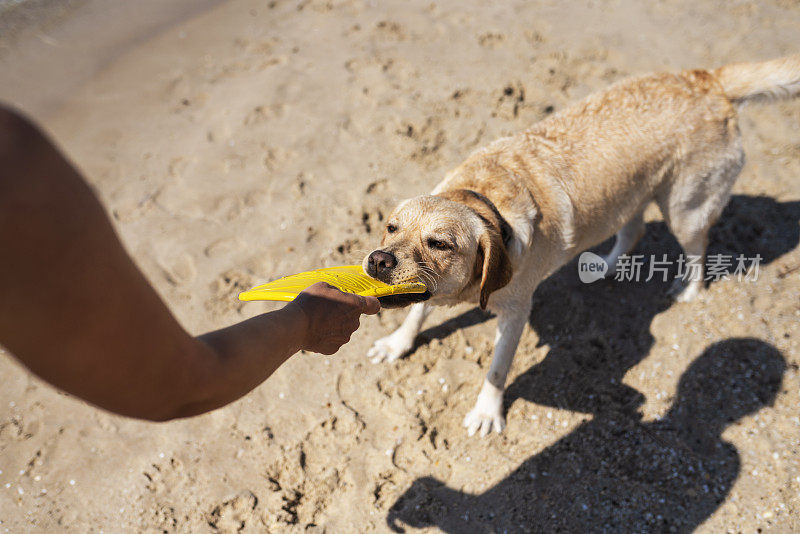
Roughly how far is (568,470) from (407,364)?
127 centimetres

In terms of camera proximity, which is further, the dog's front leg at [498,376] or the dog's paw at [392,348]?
the dog's paw at [392,348]

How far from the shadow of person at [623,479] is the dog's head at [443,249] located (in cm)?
124

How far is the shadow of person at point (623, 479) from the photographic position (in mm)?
3266

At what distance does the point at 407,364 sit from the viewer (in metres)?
3.98

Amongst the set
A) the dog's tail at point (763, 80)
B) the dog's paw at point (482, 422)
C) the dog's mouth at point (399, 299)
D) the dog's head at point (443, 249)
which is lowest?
the dog's paw at point (482, 422)

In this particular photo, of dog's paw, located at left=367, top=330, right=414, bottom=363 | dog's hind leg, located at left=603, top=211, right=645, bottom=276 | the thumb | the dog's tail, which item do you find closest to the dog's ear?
the thumb

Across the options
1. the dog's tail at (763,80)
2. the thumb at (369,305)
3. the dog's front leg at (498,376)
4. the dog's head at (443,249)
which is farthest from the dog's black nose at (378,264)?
the dog's tail at (763,80)

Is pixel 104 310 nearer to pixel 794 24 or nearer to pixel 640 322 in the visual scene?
pixel 640 322

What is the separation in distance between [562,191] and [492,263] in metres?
0.87

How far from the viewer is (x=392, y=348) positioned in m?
4.00

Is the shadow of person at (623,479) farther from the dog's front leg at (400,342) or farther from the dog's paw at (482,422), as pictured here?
the dog's front leg at (400,342)

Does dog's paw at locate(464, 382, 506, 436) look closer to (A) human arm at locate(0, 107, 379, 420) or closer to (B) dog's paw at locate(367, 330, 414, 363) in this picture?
(B) dog's paw at locate(367, 330, 414, 363)

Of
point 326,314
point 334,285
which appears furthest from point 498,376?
point 326,314

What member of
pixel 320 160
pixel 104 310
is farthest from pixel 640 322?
pixel 104 310
